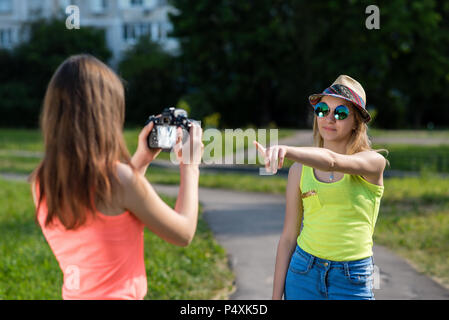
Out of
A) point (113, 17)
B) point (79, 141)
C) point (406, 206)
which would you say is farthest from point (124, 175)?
point (113, 17)

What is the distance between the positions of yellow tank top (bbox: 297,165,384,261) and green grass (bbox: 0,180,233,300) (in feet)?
8.96

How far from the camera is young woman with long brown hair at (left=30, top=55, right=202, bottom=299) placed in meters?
1.79

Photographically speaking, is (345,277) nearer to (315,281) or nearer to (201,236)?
(315,281)

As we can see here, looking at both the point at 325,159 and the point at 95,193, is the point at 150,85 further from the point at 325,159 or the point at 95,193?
the point at 95,193

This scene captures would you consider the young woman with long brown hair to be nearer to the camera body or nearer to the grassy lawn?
the camera body

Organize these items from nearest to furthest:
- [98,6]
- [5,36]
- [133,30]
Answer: [133,30] → [98,6] → [5,36]

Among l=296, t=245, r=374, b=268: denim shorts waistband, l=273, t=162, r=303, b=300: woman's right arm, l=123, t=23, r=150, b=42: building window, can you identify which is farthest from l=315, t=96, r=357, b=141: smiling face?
l=123, t=23, r=150, b=42: building window

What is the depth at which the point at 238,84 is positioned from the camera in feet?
102

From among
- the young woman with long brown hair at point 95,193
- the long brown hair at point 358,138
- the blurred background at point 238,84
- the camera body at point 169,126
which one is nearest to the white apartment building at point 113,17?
the blurred background at point 238,84

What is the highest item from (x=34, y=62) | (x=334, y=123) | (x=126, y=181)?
(x=34, y=62)

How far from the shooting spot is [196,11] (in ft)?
98.7

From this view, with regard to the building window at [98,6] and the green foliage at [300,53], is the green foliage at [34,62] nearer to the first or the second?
the building window at [98,6]

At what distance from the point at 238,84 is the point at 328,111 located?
28862mm

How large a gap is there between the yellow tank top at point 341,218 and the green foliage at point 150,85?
113ft
